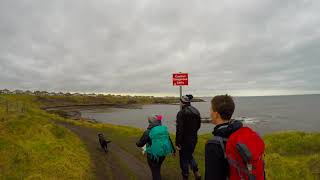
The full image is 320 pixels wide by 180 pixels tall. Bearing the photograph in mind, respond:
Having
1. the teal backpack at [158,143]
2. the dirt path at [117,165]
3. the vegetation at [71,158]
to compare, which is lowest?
the dirt path at [117,165]

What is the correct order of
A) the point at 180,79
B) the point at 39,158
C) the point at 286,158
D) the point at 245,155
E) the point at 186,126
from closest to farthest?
1. the point at 245,155
2. the point at 186,126
3. the point at 180,79
4. the point at 39,158
5. the point at 286,158

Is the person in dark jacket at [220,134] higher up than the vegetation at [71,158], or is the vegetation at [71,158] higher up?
the person in dark jacket at [220,134]

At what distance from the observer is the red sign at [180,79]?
11000 millimetres

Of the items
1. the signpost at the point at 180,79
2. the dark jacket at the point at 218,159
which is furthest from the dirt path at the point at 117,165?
the dark jacket at the point at 218,159

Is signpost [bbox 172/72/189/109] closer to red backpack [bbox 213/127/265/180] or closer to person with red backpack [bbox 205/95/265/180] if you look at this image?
person with red backpack [bbox 205/95/265/180]

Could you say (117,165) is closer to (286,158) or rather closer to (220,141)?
(286,158)

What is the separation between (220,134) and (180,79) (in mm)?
7320

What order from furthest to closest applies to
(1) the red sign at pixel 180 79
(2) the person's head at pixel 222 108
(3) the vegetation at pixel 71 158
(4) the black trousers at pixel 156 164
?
(1) the red sign at pixel 180 79 < (3) the vegetation at pixel 71 158 < (4) the black trousers at pixel 156 164 < (2) the person's head at pixel 222 108

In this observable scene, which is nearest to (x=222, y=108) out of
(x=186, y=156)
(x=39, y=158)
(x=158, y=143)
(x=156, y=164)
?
(x=158, y=143)

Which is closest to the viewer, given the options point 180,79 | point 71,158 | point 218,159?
point 218,159

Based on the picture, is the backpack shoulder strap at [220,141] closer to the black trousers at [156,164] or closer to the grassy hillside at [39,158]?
the black trousers at [156,164]

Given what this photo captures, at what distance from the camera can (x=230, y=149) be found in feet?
11.6

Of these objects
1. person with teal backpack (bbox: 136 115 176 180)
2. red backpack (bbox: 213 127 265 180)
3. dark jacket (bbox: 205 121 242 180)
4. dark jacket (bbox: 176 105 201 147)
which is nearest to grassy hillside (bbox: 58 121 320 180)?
dark jacket (bbox: 176 105 201 147)

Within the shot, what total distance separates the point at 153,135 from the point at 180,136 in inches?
35.1
